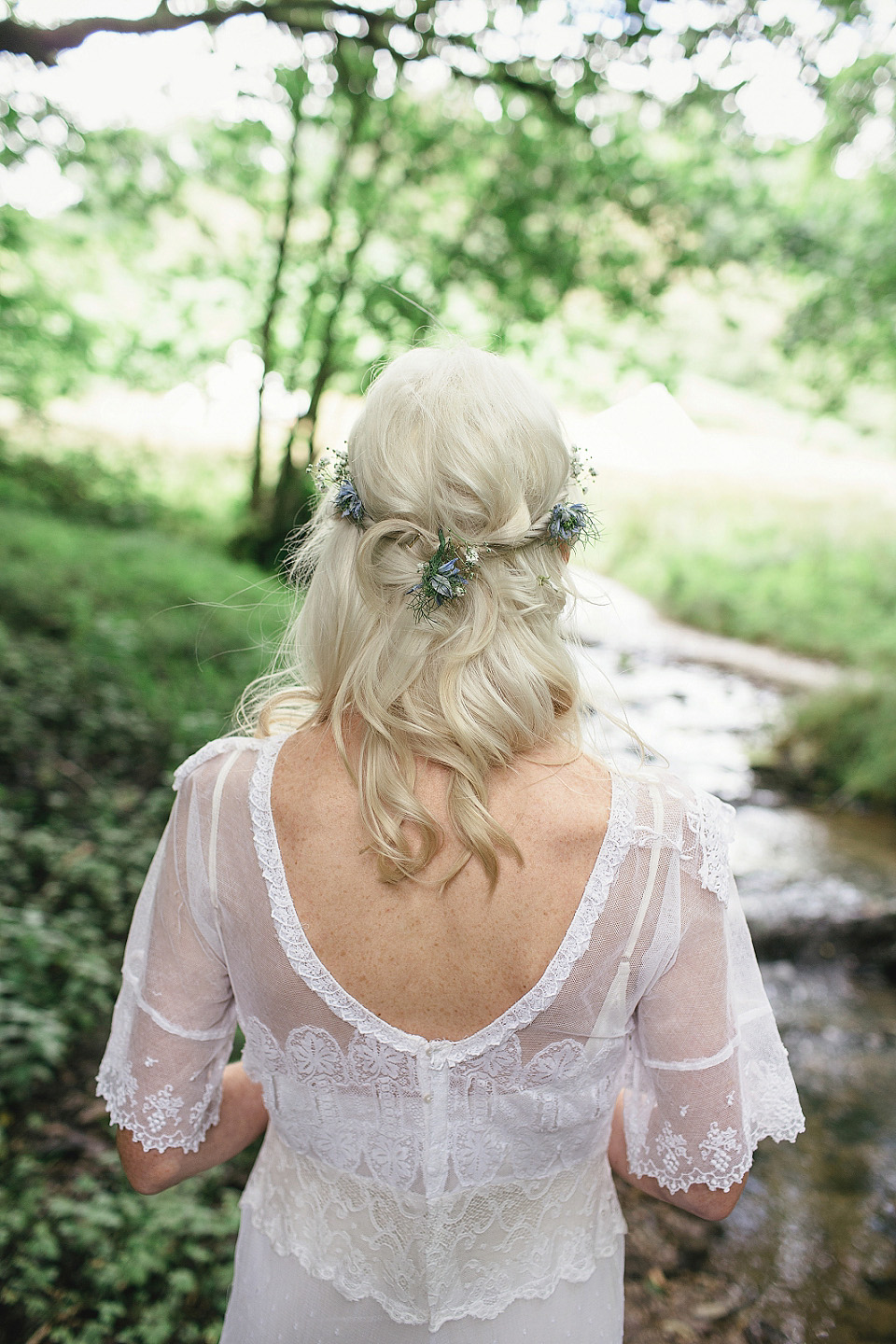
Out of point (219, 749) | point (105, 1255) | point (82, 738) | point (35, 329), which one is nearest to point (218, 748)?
point (219, 749)

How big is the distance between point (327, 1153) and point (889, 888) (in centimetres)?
558

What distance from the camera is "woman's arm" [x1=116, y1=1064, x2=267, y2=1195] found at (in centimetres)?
142

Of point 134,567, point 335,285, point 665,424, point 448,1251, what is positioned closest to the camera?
point 448,1251

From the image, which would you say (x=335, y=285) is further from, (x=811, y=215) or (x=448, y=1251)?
(x=448, y=1251)

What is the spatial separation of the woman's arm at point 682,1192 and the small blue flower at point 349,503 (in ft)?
3.60

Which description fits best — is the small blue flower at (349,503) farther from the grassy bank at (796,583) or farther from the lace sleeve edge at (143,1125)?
the grassy bank at (796,583)

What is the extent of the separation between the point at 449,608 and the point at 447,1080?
686 millimetres

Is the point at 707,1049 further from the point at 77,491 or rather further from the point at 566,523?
the point at 77,491

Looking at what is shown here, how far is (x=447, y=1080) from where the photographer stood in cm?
124

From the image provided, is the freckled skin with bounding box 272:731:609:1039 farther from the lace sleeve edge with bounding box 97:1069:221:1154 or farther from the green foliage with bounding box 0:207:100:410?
the green foliage with bounding box 0:207:100:410

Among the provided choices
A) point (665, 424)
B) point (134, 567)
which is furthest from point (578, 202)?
point (665, 424)

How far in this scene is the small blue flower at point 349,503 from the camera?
122cm

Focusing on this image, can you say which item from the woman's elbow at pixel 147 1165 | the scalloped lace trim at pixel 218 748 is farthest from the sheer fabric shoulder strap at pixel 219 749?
the woman's elbow at pixel 147 1165

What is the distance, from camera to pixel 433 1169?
130 cm
